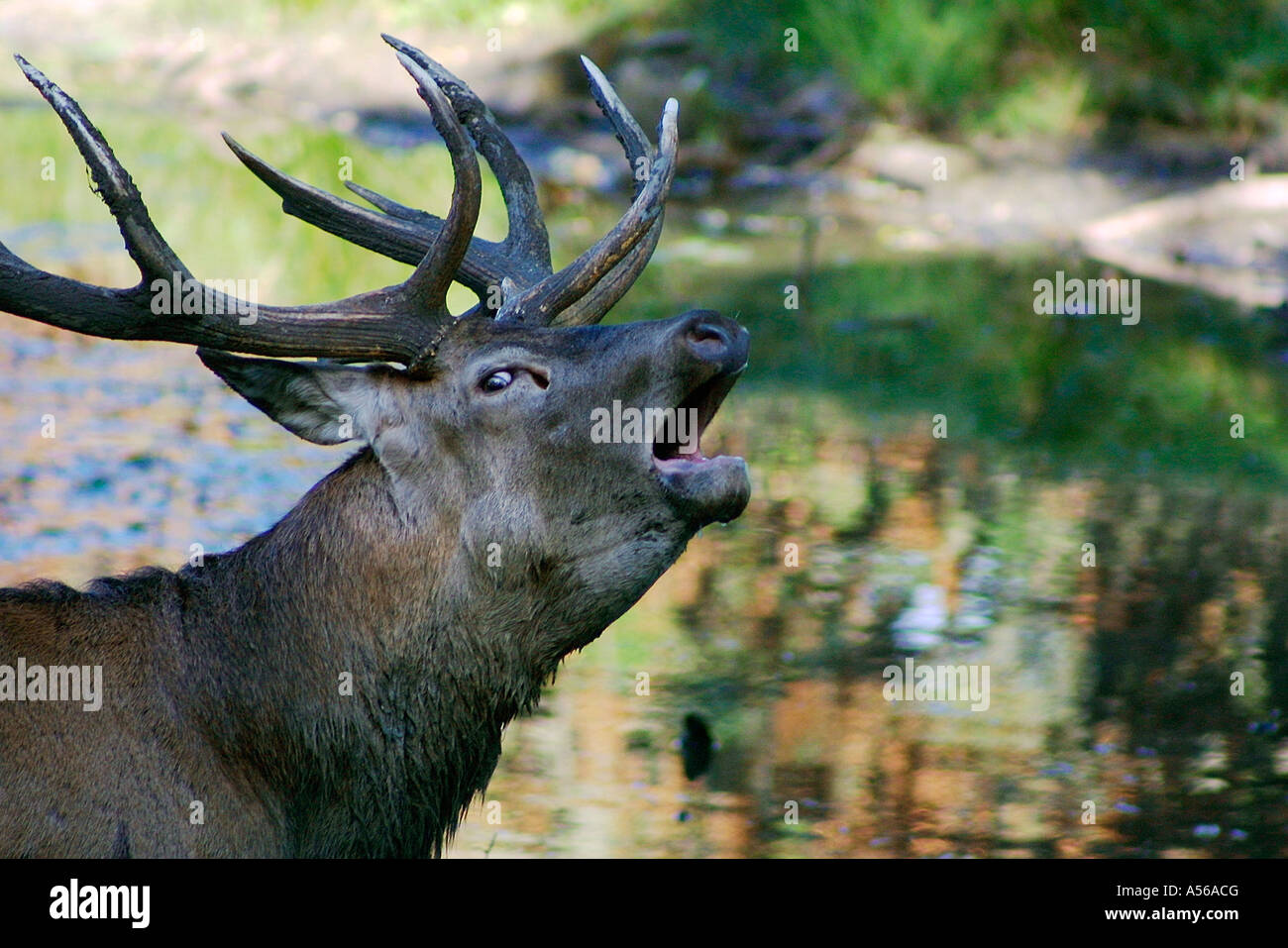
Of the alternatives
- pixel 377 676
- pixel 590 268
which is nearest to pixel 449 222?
pixel 590 268

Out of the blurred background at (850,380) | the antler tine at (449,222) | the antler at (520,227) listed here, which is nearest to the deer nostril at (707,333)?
the antler at (520,227)

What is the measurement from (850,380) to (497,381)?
7.09 meters

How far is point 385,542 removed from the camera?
4.71 metres

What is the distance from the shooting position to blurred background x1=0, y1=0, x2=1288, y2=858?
6.23 m

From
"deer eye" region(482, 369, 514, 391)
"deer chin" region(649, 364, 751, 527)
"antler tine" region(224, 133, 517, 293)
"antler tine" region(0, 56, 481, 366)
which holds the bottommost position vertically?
"deer chin" region(649, 364, 751, 527)

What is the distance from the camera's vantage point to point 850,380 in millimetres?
11648

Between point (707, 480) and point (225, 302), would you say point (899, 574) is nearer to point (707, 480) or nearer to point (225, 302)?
point (707, 480)

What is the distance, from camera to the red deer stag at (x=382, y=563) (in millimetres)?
4586

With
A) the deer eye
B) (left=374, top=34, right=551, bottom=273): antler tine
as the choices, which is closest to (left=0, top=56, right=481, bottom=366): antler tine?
the deer eye

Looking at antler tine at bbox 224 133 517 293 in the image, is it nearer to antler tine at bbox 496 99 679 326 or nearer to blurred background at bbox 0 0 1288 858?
antler tine at bbox 496 99 679 326

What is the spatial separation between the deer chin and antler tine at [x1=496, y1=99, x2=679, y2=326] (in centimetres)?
56

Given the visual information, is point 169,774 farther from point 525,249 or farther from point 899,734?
point 899,734

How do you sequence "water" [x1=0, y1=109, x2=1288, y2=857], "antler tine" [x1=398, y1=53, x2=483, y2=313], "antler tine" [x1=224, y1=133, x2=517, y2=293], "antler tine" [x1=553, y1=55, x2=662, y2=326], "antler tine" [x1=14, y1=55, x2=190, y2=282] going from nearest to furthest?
"antler tine" [x1=14, y1=55, x2=190, y2=282], "antler tine" [x1=398, y1=53, x2=483, y2=313], "antler tine" [x1=224, y1=133, x2=517, y2=293], "antler tine" [x1=553, y1=55, x2=662, y2=326], "water" [x1=0, y1=109, x2=1288, y2=857]

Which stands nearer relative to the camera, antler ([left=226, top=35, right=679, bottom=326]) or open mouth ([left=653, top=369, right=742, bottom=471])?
open mouth ([left=653, top=369, right=742, bottom=471])
